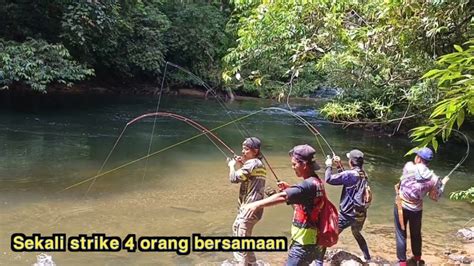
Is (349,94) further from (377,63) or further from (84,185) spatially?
(84,185)

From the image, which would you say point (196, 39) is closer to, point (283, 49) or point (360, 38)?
point (283, 49)

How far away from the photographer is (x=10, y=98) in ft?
67.9

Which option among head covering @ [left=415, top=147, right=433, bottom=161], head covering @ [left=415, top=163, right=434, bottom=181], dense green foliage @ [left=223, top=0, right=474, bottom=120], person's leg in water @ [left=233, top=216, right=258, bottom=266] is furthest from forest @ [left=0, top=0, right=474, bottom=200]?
person's leg in water @ [left=233, top=216, right=258, bottom=266]

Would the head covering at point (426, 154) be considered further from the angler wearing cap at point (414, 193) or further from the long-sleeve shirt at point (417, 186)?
the long-sleeve shirt at point (417, 186)

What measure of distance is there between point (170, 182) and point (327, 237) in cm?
676

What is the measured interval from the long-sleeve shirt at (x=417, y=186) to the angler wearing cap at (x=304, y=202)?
2064 mm

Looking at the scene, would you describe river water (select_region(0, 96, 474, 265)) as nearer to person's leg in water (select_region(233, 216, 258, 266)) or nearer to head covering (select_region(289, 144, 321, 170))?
person's leg in water (select_region(233, 216, 258, 266))

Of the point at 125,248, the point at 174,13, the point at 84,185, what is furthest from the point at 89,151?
the point at 174,13

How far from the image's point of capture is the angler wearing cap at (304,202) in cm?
363

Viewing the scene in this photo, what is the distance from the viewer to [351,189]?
576 centimetres

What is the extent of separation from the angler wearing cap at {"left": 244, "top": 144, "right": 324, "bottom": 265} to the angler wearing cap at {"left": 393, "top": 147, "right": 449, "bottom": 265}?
6.78 feet

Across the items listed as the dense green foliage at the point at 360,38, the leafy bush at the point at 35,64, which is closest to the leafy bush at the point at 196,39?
the leafy bush at the point at 35,64

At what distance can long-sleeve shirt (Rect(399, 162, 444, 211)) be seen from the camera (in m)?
5.50

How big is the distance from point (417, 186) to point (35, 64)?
13431mm
